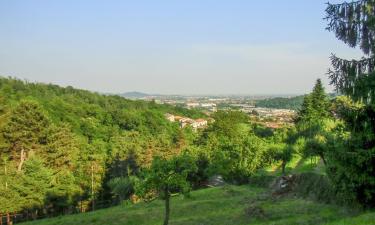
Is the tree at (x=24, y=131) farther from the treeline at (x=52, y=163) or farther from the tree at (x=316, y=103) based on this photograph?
the tree at (x=316, y=103)

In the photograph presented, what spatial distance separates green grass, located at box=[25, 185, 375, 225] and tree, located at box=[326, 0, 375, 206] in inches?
95.1

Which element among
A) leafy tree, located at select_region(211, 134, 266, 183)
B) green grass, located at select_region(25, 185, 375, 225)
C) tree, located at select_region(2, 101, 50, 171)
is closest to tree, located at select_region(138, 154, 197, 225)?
green grass, located at select_region(25, 185, 375, 225)

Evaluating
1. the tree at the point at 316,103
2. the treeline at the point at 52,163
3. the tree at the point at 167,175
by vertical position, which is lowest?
the treeline at the point at 52,163

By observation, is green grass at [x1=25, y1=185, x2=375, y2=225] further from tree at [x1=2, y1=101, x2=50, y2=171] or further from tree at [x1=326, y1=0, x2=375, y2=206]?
tree at [x1=2, y1=101, x2=50, y2=171]

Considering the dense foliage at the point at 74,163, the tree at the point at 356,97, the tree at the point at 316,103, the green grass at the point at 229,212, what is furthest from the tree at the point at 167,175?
the tree at the point at 316,103

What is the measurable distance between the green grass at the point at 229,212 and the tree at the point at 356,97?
2.41m

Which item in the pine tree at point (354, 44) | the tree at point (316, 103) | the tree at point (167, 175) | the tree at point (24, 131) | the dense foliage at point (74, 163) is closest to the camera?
the pine tree at point (354, 44)

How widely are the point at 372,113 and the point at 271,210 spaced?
35.9 ft

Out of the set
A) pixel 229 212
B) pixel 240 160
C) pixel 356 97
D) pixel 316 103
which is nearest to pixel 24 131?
pixel 240 160

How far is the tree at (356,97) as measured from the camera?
15148mm

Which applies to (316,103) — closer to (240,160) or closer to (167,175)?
(240,160)

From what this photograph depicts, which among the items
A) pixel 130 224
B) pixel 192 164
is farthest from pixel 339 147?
pixel 130 224

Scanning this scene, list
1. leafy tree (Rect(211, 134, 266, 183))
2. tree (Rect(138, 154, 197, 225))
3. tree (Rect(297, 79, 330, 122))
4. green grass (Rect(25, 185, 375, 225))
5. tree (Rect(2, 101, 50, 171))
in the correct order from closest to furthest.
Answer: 1. tree (Rect(138, 154, 197, 225))
2. green grass (Rect(25, 185, 375, 225))
3. leafy tree (Rect(211, 134, 266, 183))
4. tree (Rect(2, 101, 50, 171))
5. tree (Rect(297, 79, 330, 122))

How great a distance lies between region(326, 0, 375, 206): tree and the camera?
15148 mm
